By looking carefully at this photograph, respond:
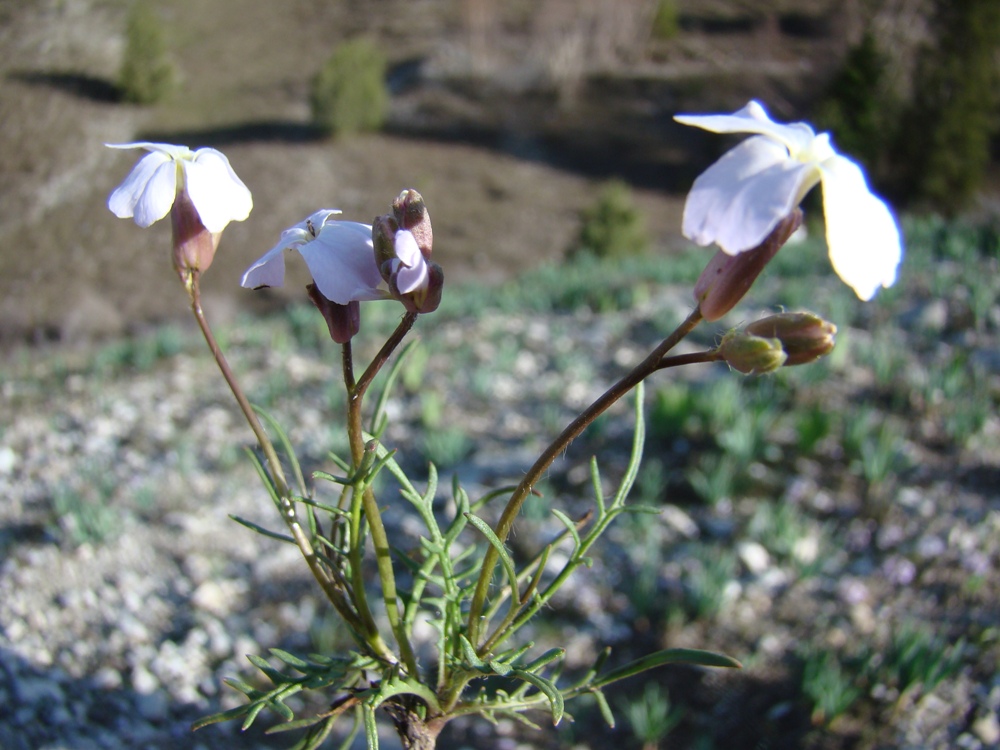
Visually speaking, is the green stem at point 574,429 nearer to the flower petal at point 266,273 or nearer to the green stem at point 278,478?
the green stem at point 278,478

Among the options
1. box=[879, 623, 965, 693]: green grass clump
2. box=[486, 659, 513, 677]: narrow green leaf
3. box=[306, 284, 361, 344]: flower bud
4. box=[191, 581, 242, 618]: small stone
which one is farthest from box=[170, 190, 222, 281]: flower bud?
box=[879, 623, 965, 693]: green grass clump

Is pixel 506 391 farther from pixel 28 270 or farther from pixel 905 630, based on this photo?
pixel 28 270

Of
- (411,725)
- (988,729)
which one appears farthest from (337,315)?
(988,729)

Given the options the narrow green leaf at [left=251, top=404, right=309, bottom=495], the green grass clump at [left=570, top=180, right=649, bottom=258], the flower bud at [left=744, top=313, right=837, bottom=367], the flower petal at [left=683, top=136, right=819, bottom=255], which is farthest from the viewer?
the green grass clump at [left=570, top=180, right=649, bottom=258]

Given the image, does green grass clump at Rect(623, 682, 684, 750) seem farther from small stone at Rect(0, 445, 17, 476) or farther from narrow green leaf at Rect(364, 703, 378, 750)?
small stone at Rect(0, 445, 17, 476)

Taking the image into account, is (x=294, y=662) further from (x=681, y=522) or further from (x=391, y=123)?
(x=391, y=123)

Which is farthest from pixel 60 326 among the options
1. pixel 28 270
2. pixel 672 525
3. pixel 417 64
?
pixel 417 64

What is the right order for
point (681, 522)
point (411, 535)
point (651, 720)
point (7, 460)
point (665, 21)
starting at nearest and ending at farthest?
point (651, 720) → point (411, 535) → point (681, 522) → point (7, 460) → point (665, 21)
